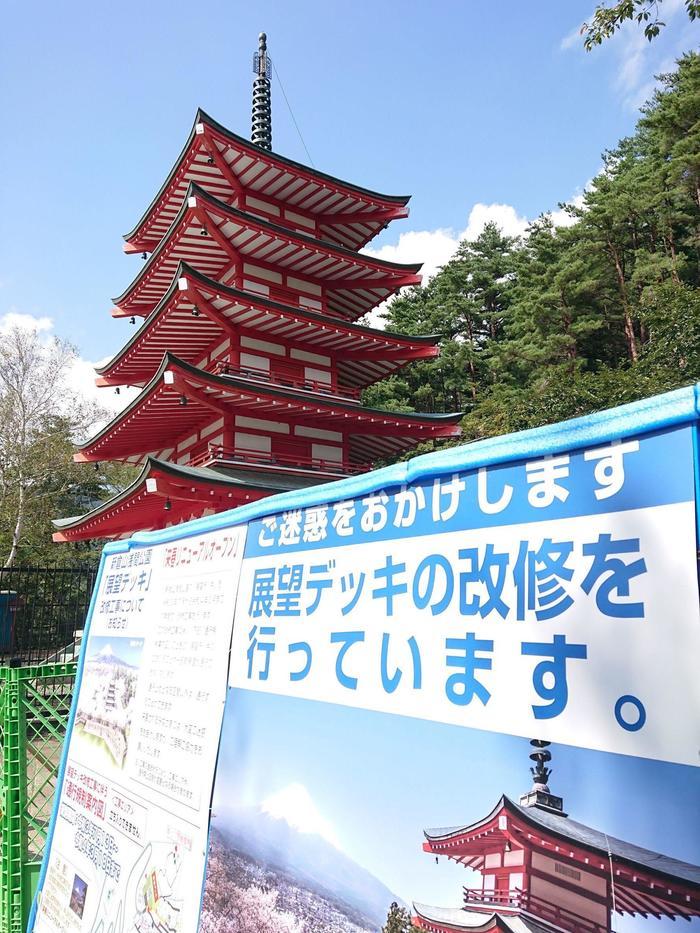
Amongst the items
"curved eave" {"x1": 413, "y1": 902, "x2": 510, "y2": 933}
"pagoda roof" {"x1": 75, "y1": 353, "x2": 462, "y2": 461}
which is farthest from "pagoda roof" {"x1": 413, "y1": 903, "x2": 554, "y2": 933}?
"pagoda roof" {"x1": 75, "y1": 353, "x2": 462, "y2": 461}

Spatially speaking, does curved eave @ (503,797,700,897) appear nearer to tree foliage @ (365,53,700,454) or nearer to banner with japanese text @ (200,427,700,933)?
banner with japanese text @ (200,427,700,933)

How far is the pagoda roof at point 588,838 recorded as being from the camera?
38.0 inches

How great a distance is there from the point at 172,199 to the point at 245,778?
13315mm

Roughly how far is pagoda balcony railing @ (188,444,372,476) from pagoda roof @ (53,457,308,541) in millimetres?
306

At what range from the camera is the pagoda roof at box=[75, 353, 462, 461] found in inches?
399

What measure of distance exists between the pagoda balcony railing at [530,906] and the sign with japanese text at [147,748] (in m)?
1.05

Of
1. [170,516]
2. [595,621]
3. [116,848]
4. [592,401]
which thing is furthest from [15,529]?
[595,621]

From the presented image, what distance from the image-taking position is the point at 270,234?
11.7 m

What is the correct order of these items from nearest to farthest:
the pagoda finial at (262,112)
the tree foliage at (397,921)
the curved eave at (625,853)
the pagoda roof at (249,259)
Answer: the curved eave at (625,853) < the tree foliage at (397,921) < the pagoda roof at (249,259) < the pagoda finial at (262,112)

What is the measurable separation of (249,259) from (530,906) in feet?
41.7

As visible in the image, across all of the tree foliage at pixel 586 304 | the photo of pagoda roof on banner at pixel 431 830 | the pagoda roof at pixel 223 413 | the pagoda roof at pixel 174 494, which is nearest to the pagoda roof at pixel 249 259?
the pagoda roof at pixel 223 413

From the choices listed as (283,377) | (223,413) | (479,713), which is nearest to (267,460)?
(223,413)

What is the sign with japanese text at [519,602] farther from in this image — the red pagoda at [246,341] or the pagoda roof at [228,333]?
the pagoda roof at [228,333]

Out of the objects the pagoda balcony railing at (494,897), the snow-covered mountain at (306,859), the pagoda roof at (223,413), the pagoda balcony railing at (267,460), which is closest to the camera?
the pagoda balcony railing at (494,897)
